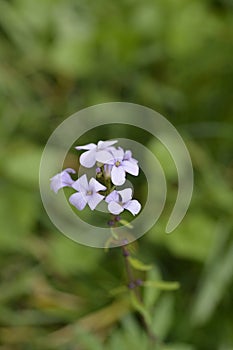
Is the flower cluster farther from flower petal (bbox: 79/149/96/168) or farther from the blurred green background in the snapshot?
the blurred green background

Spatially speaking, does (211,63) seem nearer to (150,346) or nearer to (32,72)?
A: (32,72)

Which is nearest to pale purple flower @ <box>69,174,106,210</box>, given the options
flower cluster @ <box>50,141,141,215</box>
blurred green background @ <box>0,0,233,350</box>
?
flower cluster @ <box>50,141,141,215</box>

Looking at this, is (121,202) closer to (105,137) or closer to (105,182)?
(105,182)

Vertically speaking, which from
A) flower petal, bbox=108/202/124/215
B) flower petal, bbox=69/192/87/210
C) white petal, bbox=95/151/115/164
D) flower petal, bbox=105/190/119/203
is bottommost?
flower petal, bbox=69/192/87/210

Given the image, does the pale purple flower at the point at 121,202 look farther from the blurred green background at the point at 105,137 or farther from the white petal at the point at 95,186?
the blurred green background at the point at 105,137

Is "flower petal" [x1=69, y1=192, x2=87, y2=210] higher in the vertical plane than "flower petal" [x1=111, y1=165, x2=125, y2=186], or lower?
lower
